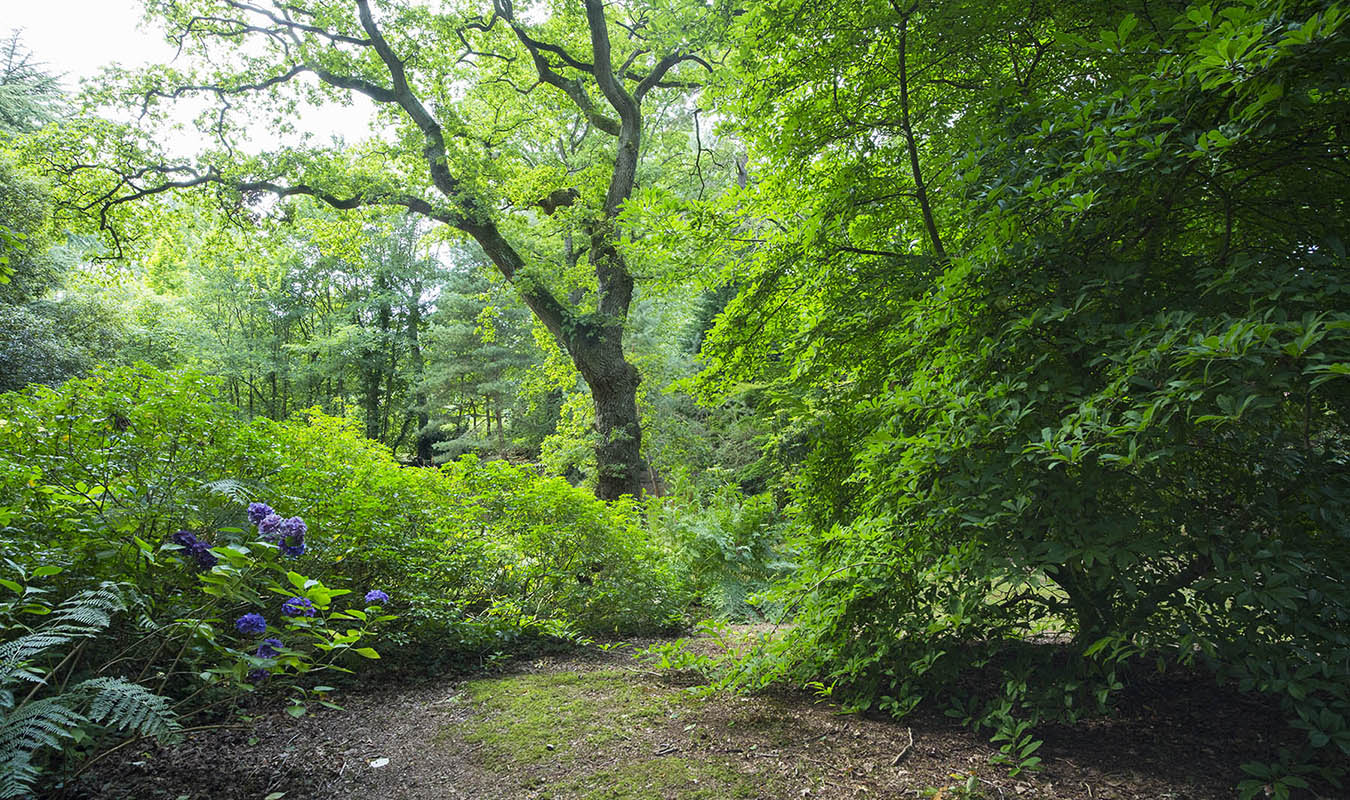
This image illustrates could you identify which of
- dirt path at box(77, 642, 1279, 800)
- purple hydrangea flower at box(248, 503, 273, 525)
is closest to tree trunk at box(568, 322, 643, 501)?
dirt path at box(77, 642, 1279, 800)

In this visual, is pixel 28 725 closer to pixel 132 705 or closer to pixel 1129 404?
pixel 132 705

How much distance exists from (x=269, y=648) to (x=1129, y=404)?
8.47ft

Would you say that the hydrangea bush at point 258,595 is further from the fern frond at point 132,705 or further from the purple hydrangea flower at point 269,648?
→ the fern frond at point 132,705

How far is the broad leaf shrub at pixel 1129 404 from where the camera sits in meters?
1.48

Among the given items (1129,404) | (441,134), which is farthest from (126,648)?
(441,134)

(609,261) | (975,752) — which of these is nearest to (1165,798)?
(975,752)

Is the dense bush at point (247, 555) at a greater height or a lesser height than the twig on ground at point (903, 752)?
greater

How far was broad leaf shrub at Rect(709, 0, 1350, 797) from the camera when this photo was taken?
1476 millimetres

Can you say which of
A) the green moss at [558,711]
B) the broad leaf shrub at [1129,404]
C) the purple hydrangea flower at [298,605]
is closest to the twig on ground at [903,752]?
the broad leaf shrub at [1129,404]

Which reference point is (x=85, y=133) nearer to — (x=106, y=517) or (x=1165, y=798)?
(x=106, y=517)

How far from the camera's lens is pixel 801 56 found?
9.02 ft

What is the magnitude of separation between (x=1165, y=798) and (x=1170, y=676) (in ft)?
3.43

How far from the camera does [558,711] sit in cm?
279

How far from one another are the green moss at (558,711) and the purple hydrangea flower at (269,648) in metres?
0.93
